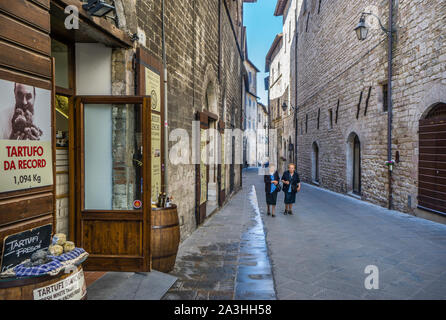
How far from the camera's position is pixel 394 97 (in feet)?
31.9

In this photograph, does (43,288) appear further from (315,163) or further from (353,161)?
(315,163)

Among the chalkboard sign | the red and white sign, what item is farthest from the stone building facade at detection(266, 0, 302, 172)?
the chalkboard sign

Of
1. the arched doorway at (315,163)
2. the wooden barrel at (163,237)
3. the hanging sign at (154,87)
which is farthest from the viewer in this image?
the arched doorway at (315,163)

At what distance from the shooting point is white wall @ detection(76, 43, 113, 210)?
4.12 m

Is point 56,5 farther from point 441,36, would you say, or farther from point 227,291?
point 441,36

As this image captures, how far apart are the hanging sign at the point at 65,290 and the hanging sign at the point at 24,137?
71 cm

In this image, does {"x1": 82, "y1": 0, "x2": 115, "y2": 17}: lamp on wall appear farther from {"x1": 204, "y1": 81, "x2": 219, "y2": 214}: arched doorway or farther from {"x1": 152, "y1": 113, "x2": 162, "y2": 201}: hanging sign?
{"x1": 204, "y1": 81, "x2": 219, "y2": 214}: arched doorway

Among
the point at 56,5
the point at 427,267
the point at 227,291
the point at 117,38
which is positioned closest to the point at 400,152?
the point at 427,267

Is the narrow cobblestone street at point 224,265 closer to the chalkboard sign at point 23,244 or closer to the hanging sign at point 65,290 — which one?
the hanging sign at point 65,290

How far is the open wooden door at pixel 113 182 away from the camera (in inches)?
157

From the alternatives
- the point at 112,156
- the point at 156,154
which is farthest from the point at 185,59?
the point at 112,156

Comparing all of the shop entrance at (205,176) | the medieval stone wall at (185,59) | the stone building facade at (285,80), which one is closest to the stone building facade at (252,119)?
the stone building facade at (285,80)

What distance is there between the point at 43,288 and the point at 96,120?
7.42 ft

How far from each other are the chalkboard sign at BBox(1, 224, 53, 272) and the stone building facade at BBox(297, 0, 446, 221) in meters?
7.81
